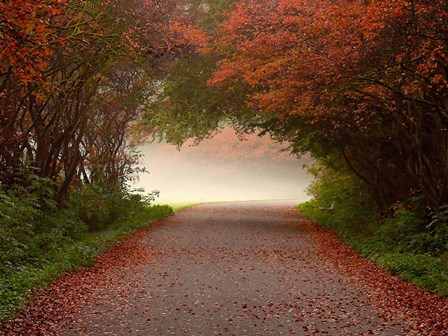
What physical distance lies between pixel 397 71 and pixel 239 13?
28.6 ft

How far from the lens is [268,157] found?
65.1 m

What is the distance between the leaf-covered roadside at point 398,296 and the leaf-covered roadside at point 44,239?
5672mm

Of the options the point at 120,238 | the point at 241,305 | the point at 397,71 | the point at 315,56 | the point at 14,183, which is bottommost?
the point at 241,305

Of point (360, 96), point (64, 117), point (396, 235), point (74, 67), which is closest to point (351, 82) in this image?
point (360, 96)

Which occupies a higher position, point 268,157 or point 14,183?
point 268,157

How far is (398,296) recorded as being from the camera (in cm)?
967

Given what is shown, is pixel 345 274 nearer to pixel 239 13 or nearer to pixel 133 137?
pixel 239 13

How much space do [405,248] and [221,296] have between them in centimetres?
566

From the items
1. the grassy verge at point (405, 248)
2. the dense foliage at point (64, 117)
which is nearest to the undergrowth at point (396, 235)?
the grassy verge at point (405, 248)

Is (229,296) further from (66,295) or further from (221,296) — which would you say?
(66,295)

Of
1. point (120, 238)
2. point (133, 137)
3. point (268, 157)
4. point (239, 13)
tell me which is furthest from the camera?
point (268, 157)

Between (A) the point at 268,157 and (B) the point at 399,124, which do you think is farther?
(A) the point at 268,157

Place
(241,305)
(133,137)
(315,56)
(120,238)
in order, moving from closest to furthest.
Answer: (241,305)
(315,56)
(120,238)
(133,137)

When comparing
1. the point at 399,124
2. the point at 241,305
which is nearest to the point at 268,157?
the point at 399,124
